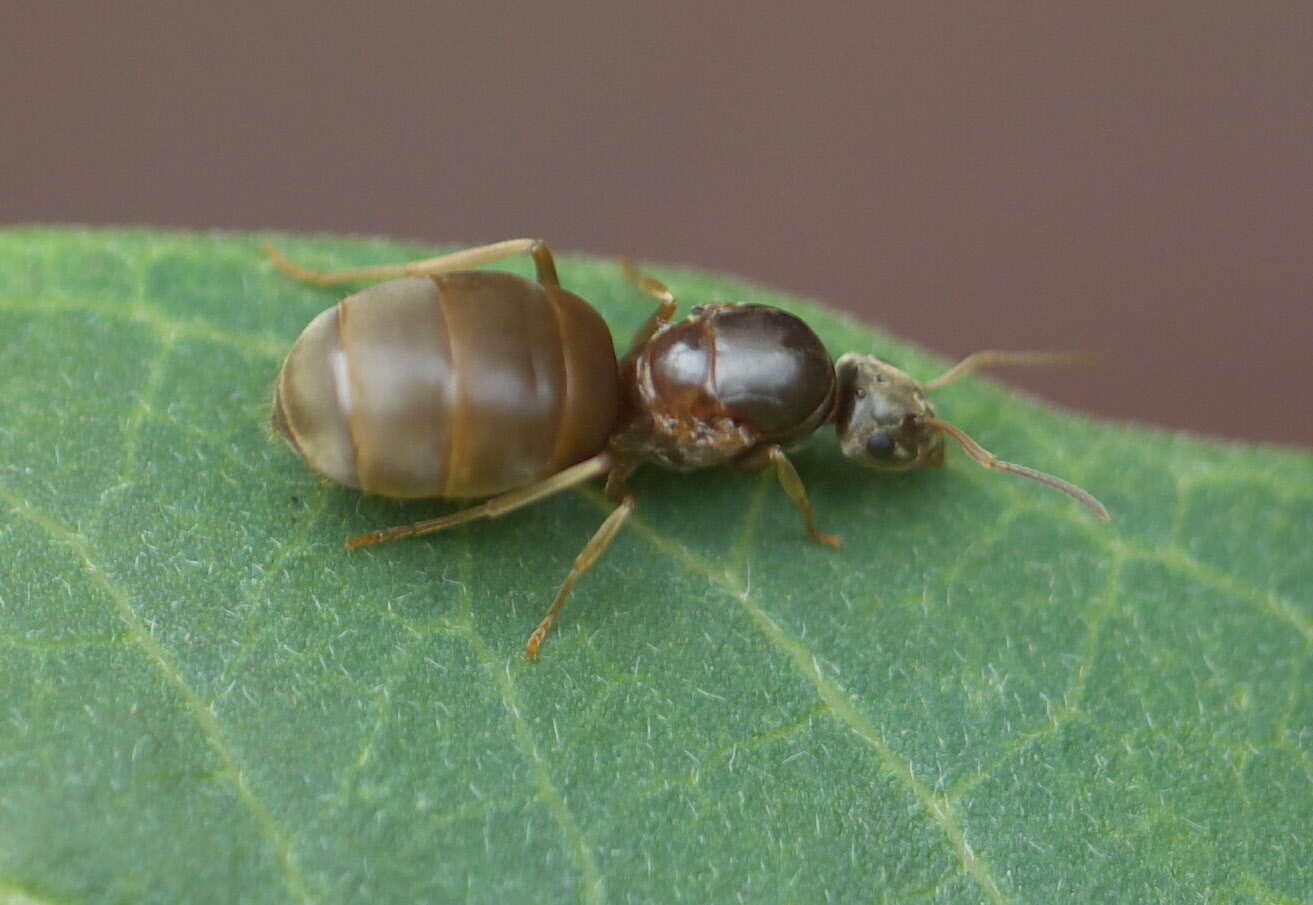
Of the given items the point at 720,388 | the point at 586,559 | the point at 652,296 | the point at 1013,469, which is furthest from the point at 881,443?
the point at 586,559

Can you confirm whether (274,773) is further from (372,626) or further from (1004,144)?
(1004,144)

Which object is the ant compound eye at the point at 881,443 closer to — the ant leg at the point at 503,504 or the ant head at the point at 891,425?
the ant head at the point at 891,425

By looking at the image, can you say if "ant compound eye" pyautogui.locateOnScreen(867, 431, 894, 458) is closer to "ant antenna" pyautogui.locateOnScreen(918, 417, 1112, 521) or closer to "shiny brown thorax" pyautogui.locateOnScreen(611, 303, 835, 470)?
"ant antenna" pyautogui.locateOnScreen(918, 417, 1112, 521)

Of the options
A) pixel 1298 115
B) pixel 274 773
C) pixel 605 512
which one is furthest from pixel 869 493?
pixel 1298 115

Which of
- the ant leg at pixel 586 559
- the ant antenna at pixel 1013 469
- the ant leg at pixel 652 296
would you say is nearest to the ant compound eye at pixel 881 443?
the ant antenna at pixel 1013 469

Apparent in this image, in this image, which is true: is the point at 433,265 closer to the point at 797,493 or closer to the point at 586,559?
the point at 586,559
